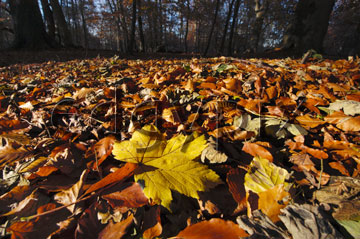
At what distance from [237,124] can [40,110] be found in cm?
146

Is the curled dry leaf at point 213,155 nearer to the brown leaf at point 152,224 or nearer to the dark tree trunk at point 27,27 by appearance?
the brown leaf at point 152,224

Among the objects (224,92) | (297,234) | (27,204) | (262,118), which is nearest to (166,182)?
(297,234)

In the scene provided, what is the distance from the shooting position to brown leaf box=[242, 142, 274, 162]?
790 mm

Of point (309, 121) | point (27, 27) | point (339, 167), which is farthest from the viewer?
point (27, 27)

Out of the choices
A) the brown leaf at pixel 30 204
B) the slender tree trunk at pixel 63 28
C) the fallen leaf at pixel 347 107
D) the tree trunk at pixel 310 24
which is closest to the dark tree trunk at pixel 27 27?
the slender tree trunk at pixel 63 28

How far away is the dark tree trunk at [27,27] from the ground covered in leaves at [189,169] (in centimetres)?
1298

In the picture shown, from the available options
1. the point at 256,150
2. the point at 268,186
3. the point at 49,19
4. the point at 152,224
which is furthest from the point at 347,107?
the point at 49,19

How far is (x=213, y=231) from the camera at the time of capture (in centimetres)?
53

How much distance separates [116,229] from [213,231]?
1.01 feet

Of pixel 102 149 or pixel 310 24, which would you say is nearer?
pixel 102 149

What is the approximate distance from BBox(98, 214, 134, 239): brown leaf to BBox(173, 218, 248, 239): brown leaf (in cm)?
17

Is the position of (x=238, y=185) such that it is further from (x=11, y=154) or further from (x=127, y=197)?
(x=11, y=154)

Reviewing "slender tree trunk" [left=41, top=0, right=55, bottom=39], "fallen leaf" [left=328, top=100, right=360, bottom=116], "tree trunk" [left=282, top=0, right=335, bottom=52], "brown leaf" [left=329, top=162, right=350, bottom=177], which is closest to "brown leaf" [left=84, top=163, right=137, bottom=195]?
"brown leaf" [left=329, top=162, right=350, bottom=177]

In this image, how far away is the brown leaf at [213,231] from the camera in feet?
1.71
